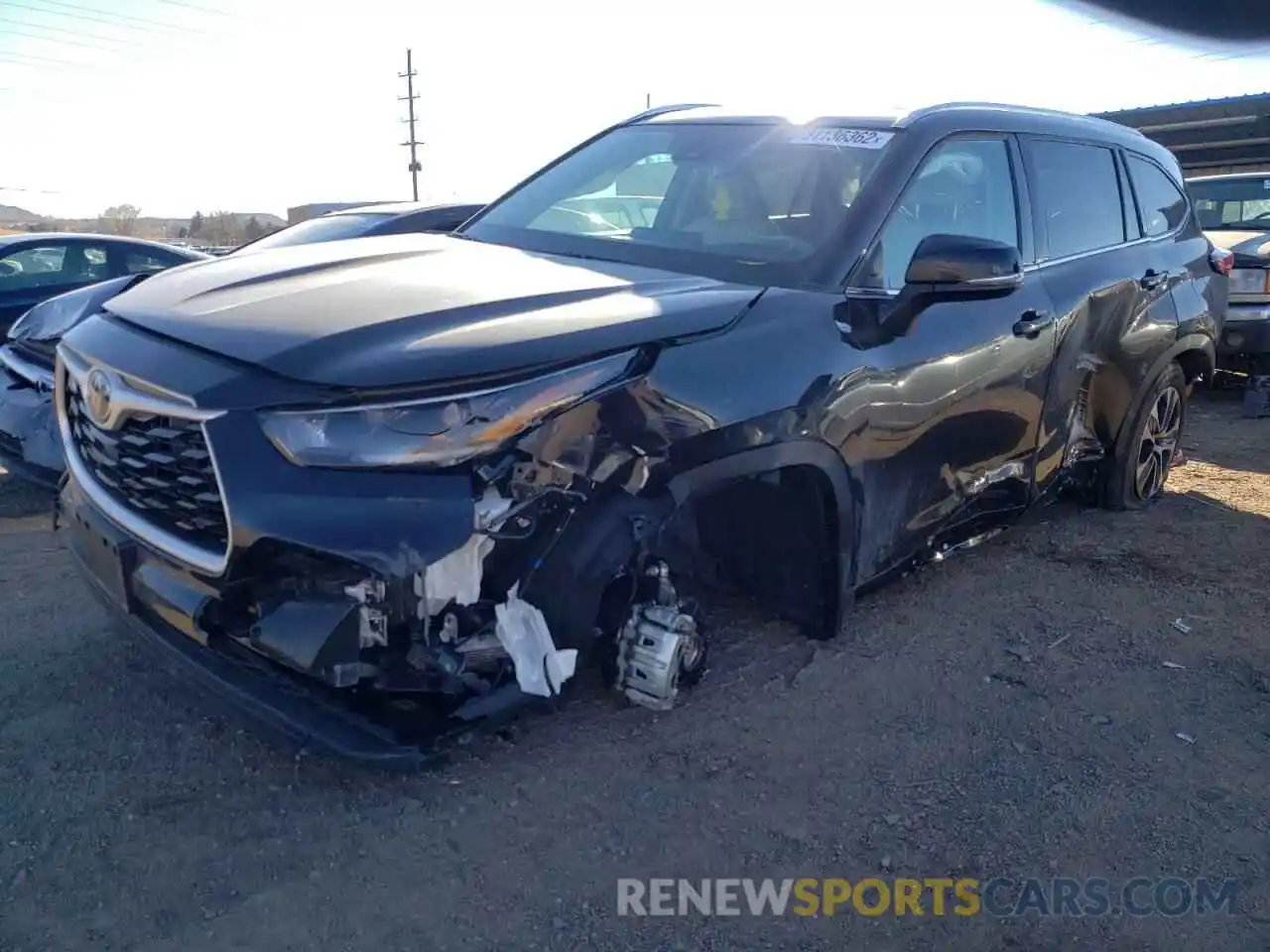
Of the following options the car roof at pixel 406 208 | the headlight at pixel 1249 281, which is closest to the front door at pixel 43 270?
the car roof at pixel 406 208

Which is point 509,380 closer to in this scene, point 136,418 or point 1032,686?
point 136,418

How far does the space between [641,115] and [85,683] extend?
3.04m

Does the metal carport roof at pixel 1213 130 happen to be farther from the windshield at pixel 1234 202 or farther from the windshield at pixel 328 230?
the windshield at pixel 328 230

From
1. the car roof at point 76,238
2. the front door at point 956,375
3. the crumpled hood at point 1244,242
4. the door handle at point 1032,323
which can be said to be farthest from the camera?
the crumpled hood at point 1244,242

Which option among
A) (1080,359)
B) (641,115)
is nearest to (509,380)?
(641,115)

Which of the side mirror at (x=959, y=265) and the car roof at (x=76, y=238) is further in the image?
the car roof at (x=76, y=238)

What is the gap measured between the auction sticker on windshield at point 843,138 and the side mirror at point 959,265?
0.48 metres

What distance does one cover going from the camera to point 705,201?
388cm

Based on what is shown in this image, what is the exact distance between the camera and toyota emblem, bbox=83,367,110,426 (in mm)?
2816

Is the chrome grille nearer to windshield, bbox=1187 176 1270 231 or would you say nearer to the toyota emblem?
the toyota emblem

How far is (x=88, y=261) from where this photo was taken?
28.3ft

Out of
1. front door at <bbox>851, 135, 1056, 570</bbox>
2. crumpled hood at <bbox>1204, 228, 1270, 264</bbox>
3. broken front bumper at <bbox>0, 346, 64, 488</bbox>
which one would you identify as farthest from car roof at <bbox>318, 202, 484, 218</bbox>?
crumpled hood at <bbox>1204, 228, 1270, 264</bbox>

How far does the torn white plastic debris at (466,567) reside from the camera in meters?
2.49

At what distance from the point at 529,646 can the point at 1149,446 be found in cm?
409
